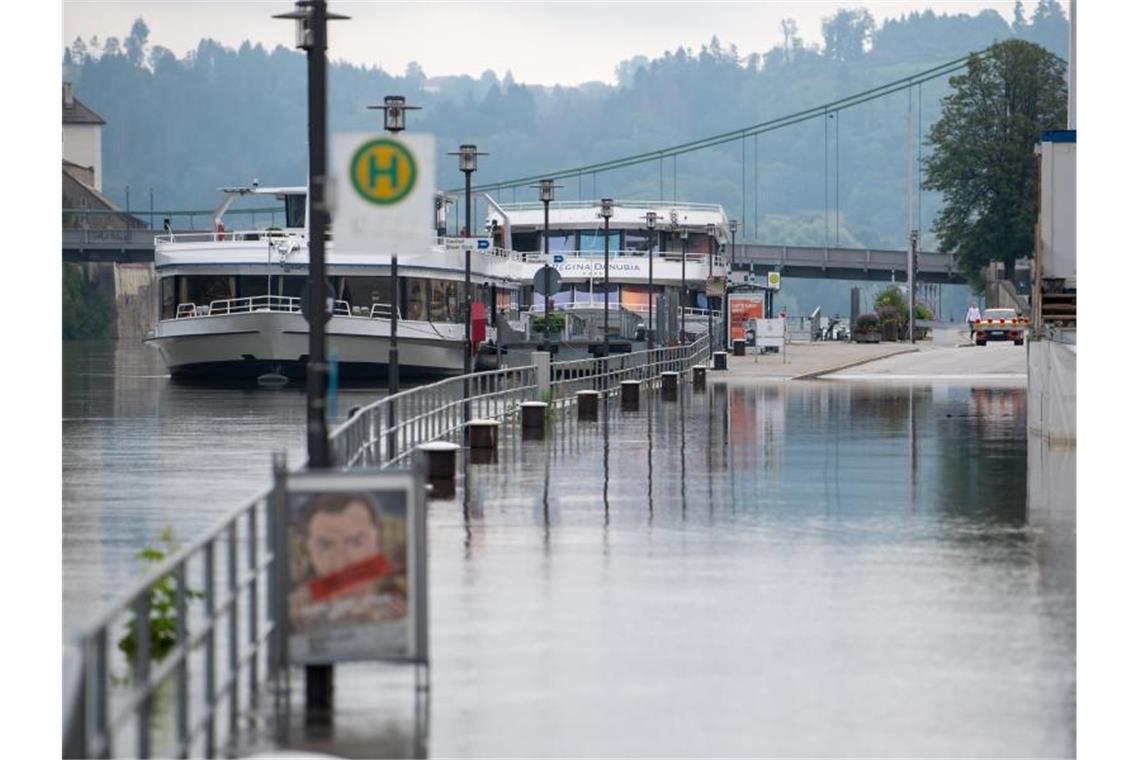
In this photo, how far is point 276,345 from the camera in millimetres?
58906

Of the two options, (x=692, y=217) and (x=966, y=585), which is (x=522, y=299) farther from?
(x=966, y=585)

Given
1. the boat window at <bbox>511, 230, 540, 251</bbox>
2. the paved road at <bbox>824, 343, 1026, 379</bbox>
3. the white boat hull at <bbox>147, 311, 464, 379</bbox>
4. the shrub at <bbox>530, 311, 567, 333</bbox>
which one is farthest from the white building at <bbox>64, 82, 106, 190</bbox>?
the white boat hull at <bbox>147, 311, 464, 379</bbox>

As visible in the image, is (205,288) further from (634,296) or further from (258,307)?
(634,296)

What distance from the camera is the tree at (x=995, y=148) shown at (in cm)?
10312

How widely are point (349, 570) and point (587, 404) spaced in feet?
90.9

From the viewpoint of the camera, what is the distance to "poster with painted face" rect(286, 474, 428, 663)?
36.7ft

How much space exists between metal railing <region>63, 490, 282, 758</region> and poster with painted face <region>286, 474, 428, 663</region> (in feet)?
0.93

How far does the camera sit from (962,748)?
10.8 metres

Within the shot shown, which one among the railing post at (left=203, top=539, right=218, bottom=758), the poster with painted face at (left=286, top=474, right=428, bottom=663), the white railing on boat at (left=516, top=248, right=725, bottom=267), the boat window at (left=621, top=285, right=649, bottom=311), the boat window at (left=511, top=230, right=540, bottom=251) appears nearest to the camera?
the railing post at (left=203, top=539, right=218, bottom=758)

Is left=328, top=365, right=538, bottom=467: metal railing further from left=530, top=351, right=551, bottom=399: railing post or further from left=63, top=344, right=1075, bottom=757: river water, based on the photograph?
A: left=63, top=344, right=1075, bottom=757: river water

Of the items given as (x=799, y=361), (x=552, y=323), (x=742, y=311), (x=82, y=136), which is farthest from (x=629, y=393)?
(x=82, y=136)

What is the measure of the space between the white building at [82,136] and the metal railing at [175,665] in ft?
499
